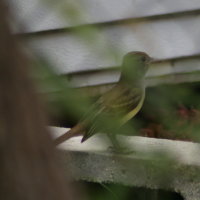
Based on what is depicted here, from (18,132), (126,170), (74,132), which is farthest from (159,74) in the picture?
(18,132)

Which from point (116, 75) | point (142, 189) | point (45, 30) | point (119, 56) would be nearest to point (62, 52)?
point (45, 30)

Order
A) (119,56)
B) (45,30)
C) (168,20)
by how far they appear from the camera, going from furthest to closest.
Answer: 1. (168,20)
2. (45,30)
3. (119,56)

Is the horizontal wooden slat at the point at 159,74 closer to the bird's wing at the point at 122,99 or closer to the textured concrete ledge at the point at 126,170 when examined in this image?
the bird's wing at the point at 122,99

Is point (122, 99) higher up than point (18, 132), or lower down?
lower down

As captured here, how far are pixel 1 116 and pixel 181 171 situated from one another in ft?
7.36

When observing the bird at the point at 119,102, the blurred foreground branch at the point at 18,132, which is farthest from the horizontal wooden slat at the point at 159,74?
the blurred foreground branch at the point at 18,132

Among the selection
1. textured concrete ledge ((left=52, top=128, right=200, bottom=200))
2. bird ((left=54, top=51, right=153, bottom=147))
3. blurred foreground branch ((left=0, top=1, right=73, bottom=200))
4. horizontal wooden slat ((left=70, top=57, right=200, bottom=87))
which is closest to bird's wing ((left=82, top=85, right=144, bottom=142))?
bird ((left=54, top=51, right=153, bottom=147))

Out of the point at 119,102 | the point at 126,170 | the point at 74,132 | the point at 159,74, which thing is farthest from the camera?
the point at 159,74

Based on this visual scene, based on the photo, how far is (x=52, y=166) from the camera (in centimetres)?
85

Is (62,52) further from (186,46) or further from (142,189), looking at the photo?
(142,189)

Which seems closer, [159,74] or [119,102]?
[119,102]

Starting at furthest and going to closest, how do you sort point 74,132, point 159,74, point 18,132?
point 159,74
point 74,132
point 18,132

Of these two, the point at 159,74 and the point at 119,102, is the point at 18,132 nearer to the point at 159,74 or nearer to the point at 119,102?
the point at 119,102

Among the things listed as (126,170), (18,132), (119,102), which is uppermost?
(18,132)
